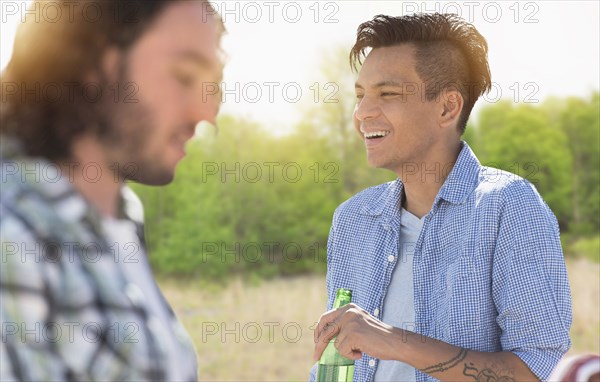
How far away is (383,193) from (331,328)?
703 millimetres

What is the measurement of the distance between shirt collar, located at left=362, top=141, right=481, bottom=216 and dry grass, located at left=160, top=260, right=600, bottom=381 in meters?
5.90

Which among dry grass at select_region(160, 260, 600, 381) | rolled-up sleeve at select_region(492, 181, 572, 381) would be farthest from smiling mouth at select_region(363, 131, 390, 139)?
dry grass at select_region(160, 260, 600, 381)

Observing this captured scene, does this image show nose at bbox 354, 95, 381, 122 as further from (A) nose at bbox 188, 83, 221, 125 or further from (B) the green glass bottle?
(A) nose at bbox 188, 83, 221, 125

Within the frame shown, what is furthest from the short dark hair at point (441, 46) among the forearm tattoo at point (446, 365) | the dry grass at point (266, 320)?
the dry grass at point (266, 320)

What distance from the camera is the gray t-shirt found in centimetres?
187

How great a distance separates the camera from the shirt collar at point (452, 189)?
6.32 feet

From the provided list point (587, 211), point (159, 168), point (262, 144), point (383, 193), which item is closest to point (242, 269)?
point (262, 144)

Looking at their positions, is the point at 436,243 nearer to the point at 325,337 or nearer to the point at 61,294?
the point at 325,337

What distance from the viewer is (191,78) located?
575 mm

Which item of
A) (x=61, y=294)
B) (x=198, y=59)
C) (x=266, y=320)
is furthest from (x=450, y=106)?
(x=266, y=320)

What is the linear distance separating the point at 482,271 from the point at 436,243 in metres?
0.17

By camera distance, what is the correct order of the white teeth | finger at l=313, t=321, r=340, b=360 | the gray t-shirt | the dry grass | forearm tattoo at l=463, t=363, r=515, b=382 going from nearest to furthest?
finger at l=313, t=321, r=340, b=360 < forearm tattoo at l=463, t=363, r=515, b=382 < the gray t-shirt < the white teeth < the dry grass

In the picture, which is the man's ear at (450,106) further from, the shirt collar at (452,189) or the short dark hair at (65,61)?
the short dark hair at (65,61)

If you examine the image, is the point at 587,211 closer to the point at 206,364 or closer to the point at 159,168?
the point at 206,364
